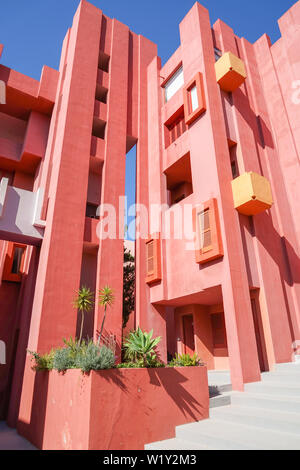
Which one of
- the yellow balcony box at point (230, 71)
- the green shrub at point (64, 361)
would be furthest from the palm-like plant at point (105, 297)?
the yellow balcony box at point (230, 71)

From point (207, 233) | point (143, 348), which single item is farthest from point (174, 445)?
point (207, 233)

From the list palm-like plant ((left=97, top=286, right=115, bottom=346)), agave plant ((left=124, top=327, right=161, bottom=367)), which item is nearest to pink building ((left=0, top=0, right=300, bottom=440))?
palm-like plant ((left=97, top=286, right=115, bottom=346))

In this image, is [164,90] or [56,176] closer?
[56,176]

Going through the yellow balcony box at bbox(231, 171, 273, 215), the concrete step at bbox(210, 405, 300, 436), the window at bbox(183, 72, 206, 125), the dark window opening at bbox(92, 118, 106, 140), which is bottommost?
the concrete step at bbox(210, 405, 300, 436)

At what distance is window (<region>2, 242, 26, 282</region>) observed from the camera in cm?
1650

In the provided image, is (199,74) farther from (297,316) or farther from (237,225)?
(297,316)

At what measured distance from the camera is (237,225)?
12.0 meters

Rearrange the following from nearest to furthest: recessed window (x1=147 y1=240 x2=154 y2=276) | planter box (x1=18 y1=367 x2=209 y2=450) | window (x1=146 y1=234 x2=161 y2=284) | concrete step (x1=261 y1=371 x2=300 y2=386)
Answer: planter box (x1=18 y1=367 x2=209 y2=450)
concrete step (x1=261 y1=371 x2=300 y2=386)
window (x1=146 y1=234 x2=161 y2=284)
recessed window (x1=147 y1=240 x2=154 y2=276)

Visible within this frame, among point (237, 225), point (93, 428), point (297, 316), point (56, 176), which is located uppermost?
point (56, 176)

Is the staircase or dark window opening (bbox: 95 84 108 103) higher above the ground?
dark window opening (bbox: 95 84 108 103)

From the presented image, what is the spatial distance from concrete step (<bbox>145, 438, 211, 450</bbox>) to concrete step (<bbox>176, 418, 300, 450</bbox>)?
11 cm

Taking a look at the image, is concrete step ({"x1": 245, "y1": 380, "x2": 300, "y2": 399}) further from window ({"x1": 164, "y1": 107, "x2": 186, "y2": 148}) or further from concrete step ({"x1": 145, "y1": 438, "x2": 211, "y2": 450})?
window ({"x1": 164, "y1": 107, "x2": 186, "y2": 148})
